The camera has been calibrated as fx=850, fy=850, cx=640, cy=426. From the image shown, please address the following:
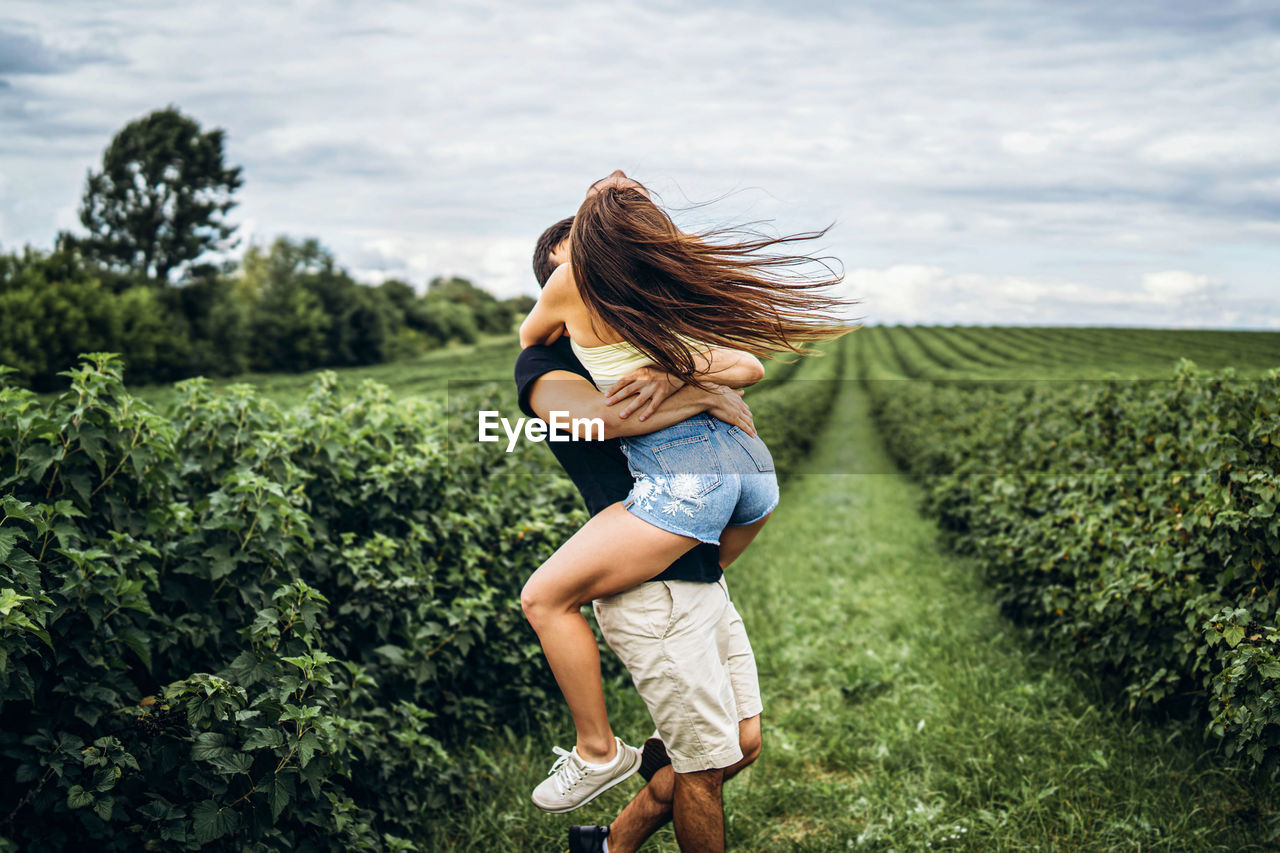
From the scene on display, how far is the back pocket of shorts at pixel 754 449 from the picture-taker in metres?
2.37

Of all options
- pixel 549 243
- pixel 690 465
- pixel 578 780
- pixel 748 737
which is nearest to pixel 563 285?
pixel 549 243

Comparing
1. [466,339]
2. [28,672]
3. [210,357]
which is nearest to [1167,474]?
[28,672]

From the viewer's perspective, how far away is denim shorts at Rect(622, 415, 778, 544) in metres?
2.20

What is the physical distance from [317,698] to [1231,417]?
3981 mm

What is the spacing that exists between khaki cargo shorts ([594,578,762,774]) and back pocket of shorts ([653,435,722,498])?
0.90 ft

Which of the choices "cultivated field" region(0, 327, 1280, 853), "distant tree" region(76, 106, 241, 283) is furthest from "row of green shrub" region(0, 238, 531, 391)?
"cultivated field" region(0, 327, 1280, 853)

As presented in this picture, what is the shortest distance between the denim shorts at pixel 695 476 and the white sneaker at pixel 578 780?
67 cm

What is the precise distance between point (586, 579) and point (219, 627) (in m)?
1.48

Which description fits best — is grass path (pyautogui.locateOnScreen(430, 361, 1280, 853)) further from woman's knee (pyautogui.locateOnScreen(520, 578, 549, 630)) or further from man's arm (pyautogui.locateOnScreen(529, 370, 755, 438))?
man's arm (pyautogui.locateOnScreen(529, 370, 755, 438))

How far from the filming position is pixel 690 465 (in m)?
2.24

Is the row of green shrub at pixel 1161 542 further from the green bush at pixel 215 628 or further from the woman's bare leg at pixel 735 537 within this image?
the green bush at pixel 215 628

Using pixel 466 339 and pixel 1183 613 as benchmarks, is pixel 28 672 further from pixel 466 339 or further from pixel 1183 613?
pixel 466 339

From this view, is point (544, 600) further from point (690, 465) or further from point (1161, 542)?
point (1161, 542)

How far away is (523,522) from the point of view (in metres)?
4.47
